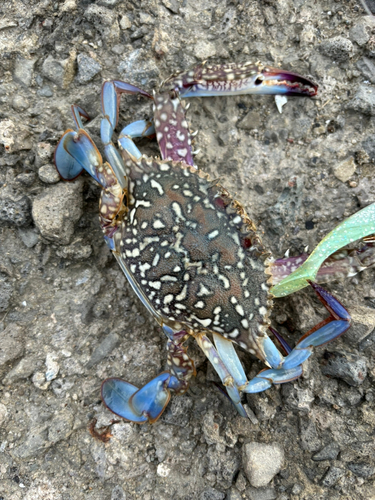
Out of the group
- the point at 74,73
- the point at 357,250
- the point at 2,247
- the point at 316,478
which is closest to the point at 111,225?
the point at 2,247

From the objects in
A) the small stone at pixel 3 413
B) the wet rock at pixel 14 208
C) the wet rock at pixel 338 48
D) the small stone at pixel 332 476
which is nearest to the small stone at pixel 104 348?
the small stone at pixel 3 413

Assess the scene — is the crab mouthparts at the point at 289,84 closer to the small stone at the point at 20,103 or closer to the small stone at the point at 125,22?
the small stone at the point at 125,22

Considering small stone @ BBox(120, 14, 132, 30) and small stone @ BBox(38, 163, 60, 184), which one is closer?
small stone @ BBox(38, 163, 60, 184)

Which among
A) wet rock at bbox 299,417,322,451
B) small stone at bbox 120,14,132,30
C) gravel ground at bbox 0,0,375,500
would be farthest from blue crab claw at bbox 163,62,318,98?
wet rock at bbox 299,417,322,451

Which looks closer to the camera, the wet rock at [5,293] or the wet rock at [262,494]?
the wet rock at [262,494]

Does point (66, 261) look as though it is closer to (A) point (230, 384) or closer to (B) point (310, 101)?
(A) point (230, 384)

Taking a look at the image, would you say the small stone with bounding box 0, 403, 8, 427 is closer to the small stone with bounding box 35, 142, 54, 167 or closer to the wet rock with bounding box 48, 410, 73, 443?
the wet rock with bounding box 48, 410, 73, 443
